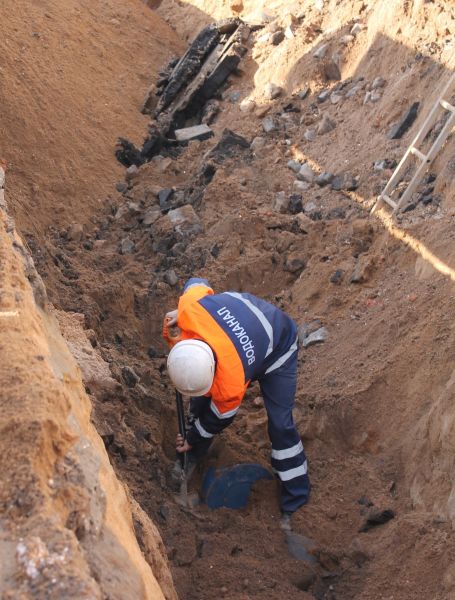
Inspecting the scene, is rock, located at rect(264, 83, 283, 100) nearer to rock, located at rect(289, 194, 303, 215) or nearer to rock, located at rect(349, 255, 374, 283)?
rock, located at rect(289, 194, 303, 215)

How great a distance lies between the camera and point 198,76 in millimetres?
10602

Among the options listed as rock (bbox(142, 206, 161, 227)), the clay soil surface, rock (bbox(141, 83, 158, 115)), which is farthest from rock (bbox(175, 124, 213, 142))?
rock (bbox(142, 206, 161, 227))

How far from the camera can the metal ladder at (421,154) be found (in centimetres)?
633

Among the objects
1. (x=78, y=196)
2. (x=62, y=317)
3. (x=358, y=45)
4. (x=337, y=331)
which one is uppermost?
(x=358, y=45)

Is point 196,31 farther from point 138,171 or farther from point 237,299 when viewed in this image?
point 237,299

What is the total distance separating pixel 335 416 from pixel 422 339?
81cm

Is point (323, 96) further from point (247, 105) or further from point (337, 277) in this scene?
point (337, 277)

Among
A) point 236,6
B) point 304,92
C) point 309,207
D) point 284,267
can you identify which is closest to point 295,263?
point 284,267

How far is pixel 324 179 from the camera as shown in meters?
7.52

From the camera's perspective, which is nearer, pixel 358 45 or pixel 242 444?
pixel 242 444

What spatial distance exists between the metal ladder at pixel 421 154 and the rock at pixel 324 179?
2.89 ft

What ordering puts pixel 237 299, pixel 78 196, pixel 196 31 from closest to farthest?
pixel 237 299, pixel 78 196, pixel 196 31

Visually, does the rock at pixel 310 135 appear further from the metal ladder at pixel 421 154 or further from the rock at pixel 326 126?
the metal ladder at pixel 421 154

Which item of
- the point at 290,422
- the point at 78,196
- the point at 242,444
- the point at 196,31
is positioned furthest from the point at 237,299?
the point at 196,31
